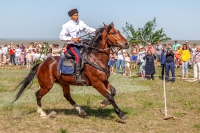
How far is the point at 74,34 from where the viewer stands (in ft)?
32.3

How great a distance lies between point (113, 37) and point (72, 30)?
3.87ft

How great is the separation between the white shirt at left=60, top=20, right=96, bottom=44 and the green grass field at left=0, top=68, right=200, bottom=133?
2.14 meters

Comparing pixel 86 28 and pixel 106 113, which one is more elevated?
pixel 86 28

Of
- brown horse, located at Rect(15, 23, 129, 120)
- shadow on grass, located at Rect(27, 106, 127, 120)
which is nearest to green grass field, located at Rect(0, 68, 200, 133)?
shadow on grass, located at Rect(27, 106, 127, 120)

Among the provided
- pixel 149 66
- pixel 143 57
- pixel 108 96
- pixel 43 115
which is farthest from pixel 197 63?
pixel 43 115

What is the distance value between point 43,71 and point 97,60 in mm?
1713

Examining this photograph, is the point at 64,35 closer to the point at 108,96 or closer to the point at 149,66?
the point at 108,96

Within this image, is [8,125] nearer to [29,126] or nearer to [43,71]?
[29,126]

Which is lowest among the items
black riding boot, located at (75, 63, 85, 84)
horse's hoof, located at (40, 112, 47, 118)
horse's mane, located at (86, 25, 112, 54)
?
horse's hoof, located at (40, 112, 47, 118)

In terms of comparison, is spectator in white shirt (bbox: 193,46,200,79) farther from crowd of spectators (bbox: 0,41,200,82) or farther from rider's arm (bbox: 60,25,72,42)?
rider's arm (bbox: 60,25,72,42)

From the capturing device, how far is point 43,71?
10.2m

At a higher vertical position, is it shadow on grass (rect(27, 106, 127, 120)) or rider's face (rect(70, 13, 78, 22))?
rider's face (rect(70, 13, 78, 22))

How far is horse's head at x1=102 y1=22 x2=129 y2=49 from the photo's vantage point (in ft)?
30.1

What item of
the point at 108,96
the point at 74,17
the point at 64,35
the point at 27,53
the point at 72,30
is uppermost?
the point at 74,17
